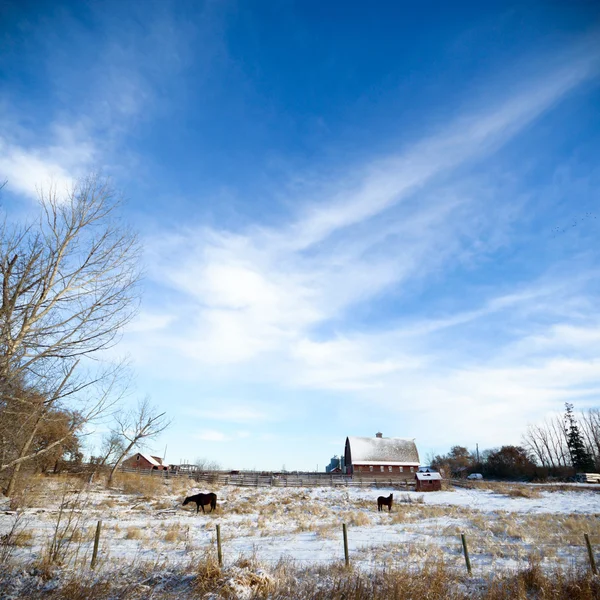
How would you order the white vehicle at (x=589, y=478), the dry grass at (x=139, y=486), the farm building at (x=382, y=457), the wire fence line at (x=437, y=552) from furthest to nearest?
the farm building at (x=382, y=457) → the white vehicle at (x=589, y=478) → the dry grass at (x=139, y=486) → the wire fence line at (x=437, y=552)

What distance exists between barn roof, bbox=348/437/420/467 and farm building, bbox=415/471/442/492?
63.9ft

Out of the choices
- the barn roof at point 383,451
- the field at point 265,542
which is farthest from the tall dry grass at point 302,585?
the barn roof at point 383,451

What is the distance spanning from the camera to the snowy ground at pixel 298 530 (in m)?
11.1

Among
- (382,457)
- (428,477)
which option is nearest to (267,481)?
(428,477)

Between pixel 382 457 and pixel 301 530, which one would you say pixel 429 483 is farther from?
pixel 301 530

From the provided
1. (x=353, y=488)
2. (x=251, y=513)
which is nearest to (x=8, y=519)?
(x=251, y=513)

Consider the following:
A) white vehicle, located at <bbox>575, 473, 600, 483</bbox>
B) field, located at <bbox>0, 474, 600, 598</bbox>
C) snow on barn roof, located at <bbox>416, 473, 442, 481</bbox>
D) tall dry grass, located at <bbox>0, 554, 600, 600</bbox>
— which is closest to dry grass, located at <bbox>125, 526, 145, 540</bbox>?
field, located at <bbox>0, 474, 600, 598</bbox>

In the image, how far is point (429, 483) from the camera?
1507 inches

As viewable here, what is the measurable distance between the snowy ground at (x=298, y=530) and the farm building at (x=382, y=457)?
30162 millimetres

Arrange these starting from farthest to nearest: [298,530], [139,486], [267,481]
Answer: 1. [267,481]
2. [139,486]
3. [298,530]

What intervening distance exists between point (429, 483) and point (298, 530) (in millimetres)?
26787

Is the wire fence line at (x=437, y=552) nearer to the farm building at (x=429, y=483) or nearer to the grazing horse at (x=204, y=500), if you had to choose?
the grazing horse at (x=204, y=500)

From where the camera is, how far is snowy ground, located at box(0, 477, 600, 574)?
36.5 ft

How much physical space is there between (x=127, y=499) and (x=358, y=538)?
16.5m
